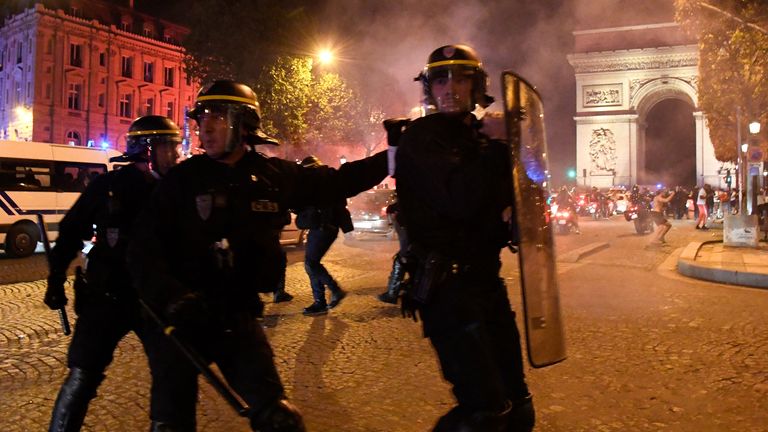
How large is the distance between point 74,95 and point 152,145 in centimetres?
4715

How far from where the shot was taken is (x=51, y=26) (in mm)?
42938

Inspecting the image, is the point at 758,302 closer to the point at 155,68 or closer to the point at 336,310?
the point at 336,310

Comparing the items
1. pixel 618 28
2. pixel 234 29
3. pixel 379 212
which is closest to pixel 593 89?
pixel 618 28

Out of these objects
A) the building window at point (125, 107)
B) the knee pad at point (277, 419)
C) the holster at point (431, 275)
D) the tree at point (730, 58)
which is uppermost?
the building window at point (125, 107)

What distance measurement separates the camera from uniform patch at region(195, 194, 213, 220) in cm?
226

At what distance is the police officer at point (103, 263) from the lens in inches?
106

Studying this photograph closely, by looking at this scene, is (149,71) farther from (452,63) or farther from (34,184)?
(452,63)

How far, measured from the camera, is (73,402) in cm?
264

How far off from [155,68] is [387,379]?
50961 millimetres

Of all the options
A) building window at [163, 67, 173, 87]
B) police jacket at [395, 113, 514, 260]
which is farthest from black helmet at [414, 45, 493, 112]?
building window at [163, 67, 173, 87]

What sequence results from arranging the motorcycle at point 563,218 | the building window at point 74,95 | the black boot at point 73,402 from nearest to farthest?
1. the black boot at point 73,402
2. the motorcycle at point 563,218
3. the building window at point 74,95

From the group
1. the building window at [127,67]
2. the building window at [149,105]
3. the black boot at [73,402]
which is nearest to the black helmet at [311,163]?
the black boot at [73,402]

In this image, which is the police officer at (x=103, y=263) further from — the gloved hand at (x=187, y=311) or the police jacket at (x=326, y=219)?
the police jacket at (x=326, y=219)

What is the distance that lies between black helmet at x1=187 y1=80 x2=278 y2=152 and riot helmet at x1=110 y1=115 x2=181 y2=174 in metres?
0.77
